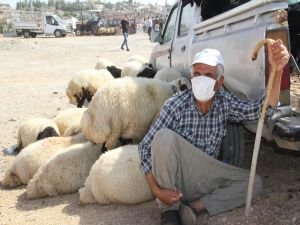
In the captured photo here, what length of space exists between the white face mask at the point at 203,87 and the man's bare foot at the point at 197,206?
0.90 meters

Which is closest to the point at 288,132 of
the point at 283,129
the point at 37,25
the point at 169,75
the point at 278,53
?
the point at 283,129

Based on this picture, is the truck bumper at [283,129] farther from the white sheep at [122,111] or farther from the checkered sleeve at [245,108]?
the white sheep at [122,111]

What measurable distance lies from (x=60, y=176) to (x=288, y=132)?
279cm

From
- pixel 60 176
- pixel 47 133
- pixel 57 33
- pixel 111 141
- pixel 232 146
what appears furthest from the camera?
pixel 57 33

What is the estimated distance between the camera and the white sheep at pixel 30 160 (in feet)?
19.6

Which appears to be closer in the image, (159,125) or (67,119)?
(159,125)

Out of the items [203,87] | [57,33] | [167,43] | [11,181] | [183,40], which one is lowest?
[11,181]

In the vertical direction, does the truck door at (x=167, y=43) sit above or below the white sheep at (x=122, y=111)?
above

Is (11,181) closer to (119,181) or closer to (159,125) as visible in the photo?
(119,181)

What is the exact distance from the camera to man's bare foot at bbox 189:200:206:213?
4.12 metres

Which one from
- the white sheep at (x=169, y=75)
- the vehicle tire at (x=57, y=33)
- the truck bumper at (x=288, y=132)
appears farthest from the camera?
the vehicle tire at (x=57, y=33)

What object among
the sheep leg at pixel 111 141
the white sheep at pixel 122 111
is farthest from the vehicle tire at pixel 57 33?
the sheep leg at pixel 111 141

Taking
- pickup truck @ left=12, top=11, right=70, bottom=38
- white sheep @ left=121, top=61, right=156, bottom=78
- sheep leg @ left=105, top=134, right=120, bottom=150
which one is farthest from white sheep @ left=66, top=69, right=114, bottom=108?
pickup truck @ left=12, top=11, right=70, bottom=38

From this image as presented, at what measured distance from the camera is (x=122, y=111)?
556 cm
